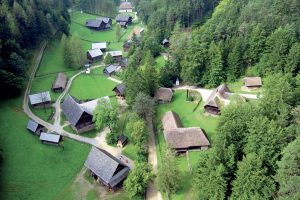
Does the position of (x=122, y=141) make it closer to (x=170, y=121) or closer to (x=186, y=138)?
(x=170, y=121)

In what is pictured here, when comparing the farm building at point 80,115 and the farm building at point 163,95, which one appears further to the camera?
the farm building at point 163,95

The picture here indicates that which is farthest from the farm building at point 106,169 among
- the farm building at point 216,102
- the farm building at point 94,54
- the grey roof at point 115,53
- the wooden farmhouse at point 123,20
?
the wooden farmhouse at point 123,20

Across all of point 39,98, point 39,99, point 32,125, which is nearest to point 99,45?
point 39,98

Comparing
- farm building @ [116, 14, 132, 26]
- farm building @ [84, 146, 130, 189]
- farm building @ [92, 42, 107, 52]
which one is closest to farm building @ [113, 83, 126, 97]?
farm building @ [84, 146, 130, 189]

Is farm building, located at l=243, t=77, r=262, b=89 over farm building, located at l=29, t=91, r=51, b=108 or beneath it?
over

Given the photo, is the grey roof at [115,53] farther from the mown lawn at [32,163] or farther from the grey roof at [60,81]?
the mown lawn at [32,163]

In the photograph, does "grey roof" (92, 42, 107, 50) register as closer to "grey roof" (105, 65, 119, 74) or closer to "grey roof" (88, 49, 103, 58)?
"grey roof" (88, 49, 103, 58)
